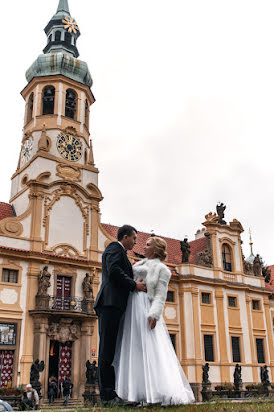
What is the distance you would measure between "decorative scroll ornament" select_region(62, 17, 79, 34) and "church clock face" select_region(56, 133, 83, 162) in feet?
32.4

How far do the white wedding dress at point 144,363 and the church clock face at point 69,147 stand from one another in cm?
2634

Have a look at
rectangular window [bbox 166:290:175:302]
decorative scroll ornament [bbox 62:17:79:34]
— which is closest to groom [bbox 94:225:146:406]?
rectangular window [bbox 166:290:175:302]

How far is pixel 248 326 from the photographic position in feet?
120

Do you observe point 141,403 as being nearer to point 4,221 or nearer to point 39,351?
point 39,351

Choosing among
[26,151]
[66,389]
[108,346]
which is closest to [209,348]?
[66,389]

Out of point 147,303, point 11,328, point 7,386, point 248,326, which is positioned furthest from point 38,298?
point 147,303

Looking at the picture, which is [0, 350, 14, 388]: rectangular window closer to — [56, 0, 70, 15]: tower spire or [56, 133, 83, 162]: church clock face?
[56, 133, 83, 162]: church clock face

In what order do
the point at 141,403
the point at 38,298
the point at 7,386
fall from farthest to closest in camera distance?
1. the point at 38,298
2. the point at 7,386
3. the point at 141,403

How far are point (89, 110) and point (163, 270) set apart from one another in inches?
1225

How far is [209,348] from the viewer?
3397 cm

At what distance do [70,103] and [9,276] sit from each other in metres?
Result: 14.5

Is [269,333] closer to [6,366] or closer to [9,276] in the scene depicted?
[6,366]

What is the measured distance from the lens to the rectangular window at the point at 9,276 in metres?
26.2

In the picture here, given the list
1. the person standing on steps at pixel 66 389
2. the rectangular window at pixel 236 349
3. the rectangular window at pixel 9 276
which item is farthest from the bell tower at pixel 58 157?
the rectangular window at pixel 236 349
